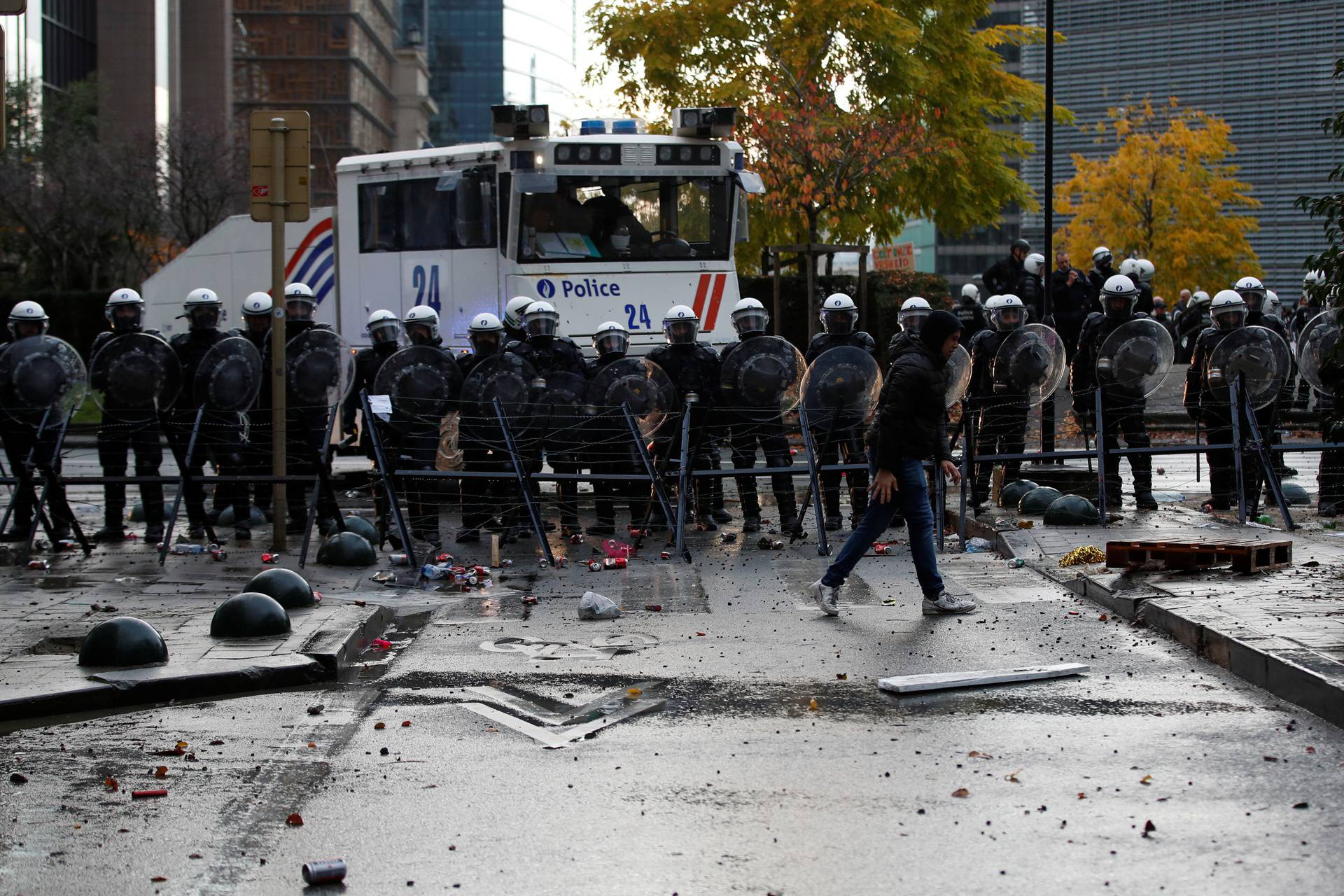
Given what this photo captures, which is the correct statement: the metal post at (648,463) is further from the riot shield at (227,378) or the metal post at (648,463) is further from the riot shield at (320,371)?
the riot shield at (227,378)

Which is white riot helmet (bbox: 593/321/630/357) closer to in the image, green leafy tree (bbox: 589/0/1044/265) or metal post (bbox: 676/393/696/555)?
metal post (bbox: 676/393/696/555)

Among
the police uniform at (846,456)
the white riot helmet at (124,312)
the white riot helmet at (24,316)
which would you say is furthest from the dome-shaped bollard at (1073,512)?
the white riot helmet at (24,316)

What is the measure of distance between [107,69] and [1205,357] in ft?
190

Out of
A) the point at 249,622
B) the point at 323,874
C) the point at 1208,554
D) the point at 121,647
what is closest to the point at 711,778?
the point at 323,874

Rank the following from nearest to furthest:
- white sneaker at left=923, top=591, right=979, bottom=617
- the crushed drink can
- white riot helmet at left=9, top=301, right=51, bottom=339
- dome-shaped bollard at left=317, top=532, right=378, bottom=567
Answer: the crushed drink can
white sneaker at left=923, top=591, right=979, bottom=617
dome-shaped bollard at left=317, top=532, right=378, bottom=567
white riot helmet at left=9, top=301, right=51, bottom=339

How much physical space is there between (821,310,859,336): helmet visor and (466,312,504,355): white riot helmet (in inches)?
110

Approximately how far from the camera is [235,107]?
304 feet

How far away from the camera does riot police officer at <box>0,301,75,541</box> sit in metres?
13.4

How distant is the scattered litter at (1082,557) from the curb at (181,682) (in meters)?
5.34

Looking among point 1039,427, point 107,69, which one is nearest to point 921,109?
point 1039,427

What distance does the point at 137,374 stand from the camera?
44.0 ft

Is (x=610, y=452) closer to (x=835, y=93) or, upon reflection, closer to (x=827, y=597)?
(x=827, y=597)

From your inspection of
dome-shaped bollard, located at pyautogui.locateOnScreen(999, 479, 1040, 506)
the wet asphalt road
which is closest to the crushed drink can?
the wet asphalt road

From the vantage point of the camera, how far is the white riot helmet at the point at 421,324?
14344 mm
